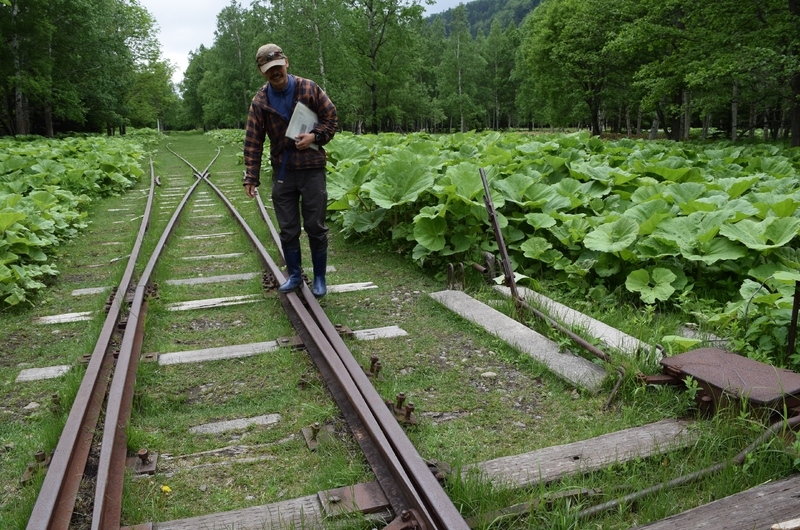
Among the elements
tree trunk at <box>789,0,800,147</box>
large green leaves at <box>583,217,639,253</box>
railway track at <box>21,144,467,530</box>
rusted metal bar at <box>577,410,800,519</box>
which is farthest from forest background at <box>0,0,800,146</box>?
railway track at <box>21,144,467,530</box>

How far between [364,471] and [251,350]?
1.66m

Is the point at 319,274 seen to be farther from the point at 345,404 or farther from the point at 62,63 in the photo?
the point at 62,63

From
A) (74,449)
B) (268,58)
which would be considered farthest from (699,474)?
(268,58)

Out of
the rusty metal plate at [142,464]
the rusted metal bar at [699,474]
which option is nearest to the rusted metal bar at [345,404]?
A: the rusted metal bar at [699,474]

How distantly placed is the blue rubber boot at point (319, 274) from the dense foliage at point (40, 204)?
256cm

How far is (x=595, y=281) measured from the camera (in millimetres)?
5066

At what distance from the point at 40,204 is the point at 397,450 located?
727cm

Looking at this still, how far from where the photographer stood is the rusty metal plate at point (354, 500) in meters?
2.21

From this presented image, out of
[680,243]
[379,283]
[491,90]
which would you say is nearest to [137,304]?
[379,283]

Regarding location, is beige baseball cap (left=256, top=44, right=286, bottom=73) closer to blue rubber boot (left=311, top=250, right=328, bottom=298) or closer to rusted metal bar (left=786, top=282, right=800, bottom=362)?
blue rubber boot (left=311, top=250, right=328, bottom=298)

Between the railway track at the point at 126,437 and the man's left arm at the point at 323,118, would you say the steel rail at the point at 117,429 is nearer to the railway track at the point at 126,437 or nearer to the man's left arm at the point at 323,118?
the railway track at the point at 126,437

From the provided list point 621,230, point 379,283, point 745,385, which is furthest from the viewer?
point 379,283

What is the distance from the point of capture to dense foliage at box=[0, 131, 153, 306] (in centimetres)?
557

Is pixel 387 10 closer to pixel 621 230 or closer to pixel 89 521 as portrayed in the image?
pixel 621 230
